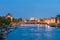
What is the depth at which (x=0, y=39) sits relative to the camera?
1373 inches

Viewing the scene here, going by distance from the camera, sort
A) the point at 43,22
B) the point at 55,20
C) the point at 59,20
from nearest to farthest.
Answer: the point at 59,20 < the point at 55,20 < the point at 43,22

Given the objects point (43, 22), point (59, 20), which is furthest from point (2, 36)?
point (43, 22)

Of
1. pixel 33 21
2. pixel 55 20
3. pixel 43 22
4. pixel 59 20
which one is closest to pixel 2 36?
pixel 59 20

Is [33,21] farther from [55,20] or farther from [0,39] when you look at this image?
[0,39]

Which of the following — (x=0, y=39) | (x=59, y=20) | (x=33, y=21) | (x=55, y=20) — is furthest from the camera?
(x=33, y=21)

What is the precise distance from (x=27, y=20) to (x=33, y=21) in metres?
5.80

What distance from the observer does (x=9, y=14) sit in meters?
142

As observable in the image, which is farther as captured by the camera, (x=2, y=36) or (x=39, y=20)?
(x=39, y=20)

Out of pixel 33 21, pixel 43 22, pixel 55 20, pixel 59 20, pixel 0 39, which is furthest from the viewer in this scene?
pixel 33 21

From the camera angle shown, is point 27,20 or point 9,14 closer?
point 9,14

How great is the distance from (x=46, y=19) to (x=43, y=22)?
10.5 ft

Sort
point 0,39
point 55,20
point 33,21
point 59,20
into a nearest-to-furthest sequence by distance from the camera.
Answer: point 0,39 → point 59,20 → point 55,20 → point 33,21

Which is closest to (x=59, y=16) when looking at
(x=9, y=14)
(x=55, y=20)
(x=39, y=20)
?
(x=55, y=20)

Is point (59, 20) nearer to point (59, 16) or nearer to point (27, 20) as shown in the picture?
point (59, 16)
